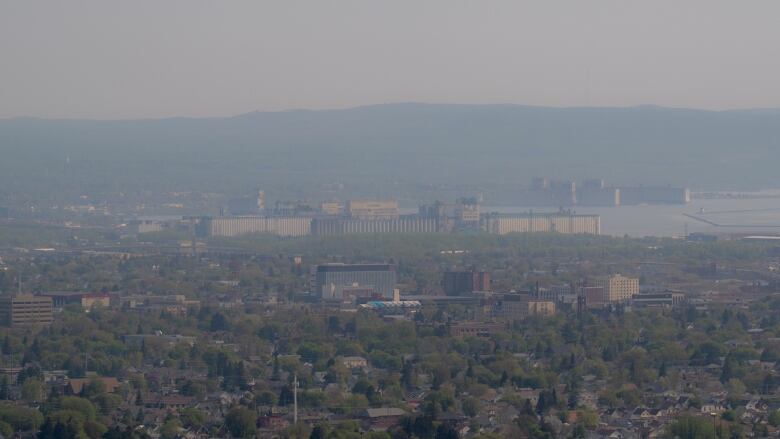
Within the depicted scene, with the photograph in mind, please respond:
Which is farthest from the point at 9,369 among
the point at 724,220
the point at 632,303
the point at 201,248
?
the point at 724,220

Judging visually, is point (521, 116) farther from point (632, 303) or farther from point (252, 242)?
point (632, 303)

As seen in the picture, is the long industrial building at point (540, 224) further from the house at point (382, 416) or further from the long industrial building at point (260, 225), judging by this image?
the house at point (382, 416)

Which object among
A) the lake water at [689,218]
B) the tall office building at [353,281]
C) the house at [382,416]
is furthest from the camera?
the lake water at [689,218]

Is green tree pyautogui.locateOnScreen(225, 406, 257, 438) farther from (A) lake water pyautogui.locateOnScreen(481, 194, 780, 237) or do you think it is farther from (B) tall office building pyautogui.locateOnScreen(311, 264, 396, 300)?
Result: (A) lake water pyautogui.locateOnScreen(481, 194, 780, 237)

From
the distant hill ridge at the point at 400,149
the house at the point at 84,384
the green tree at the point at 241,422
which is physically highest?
the distant hill ridge at the point at 400,149

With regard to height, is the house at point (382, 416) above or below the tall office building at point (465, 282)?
below

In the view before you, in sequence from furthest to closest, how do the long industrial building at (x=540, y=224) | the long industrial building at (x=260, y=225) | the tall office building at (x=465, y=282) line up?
the long industrial building at (x=260, y=225) < the long industrial building at (x=540, y=224) < the tall office building at (x=465, y=282)

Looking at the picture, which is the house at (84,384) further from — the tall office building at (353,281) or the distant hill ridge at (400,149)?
the distant hill ridge at (400,149)

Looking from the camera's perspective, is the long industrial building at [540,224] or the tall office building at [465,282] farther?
the long industrial building at [540,224]

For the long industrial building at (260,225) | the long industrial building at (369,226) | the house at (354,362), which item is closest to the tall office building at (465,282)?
the house at (354,362)
